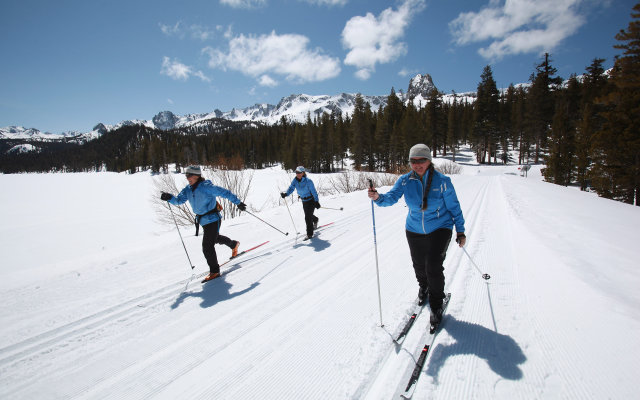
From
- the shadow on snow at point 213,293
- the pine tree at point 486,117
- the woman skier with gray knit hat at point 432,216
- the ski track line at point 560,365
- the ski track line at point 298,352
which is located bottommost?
the ski track line at point 298,352

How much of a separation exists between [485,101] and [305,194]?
4944 centimetres

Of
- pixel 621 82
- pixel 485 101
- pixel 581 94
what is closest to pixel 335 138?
pixel 485 101

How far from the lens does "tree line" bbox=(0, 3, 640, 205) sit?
1631cm

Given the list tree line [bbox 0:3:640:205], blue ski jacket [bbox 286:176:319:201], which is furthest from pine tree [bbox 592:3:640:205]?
blue ski jacket [bbox 286:176:319:201]

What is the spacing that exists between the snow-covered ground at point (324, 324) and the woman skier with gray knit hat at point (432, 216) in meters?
0.67

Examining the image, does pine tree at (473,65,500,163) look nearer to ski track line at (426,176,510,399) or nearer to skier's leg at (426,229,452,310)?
ski track line at (426,176,510,399)

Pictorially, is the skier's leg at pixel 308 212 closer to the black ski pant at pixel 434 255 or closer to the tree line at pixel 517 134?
the black ski pant at pixel 434 255

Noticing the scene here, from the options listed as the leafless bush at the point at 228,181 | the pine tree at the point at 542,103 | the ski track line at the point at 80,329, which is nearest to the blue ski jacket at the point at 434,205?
the ski track line at the point at 80,329

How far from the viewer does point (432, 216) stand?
3113mm

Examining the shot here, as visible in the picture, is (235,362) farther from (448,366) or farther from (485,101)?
(485,101)

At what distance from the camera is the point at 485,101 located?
43844mm

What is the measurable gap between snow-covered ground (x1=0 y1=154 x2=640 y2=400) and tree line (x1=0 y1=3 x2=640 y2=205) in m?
10.6

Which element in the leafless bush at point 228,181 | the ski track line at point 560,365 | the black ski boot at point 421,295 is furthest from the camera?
the leafless bush at point 228,181

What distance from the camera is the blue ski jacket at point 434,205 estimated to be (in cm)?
309
